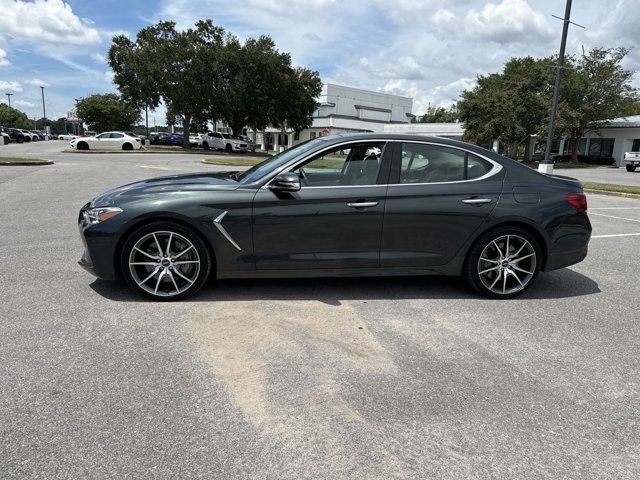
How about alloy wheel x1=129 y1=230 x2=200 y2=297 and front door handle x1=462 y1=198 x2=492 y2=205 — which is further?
front door handle x1=462 y1=198 x2=492 y2=205

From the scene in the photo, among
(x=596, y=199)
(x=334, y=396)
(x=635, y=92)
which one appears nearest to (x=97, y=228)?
(x=334, y=396)

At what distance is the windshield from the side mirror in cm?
23

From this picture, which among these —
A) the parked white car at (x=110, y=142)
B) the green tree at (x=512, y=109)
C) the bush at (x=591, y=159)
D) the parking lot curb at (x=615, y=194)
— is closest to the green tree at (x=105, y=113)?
the parked white car at (x=110, y=142)

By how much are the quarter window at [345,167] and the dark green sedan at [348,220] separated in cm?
1

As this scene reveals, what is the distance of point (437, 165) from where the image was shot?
16.0 ft

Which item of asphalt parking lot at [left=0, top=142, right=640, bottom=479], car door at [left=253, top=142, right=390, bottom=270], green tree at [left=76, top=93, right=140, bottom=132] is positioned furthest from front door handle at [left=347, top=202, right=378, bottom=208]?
green tree at [left=76, top=93, right=140, bottom=132]

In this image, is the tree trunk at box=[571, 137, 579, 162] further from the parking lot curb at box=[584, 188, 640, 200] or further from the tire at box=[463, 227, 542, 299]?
the tire at box=[463, 227, 542, 299]

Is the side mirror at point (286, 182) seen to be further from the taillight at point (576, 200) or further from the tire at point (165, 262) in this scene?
the taillight at point (576, 200)

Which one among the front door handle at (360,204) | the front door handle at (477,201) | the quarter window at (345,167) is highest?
the quarter window at (345,167)

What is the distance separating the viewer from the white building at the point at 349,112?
72875 mm

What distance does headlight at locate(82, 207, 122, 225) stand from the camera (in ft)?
14.5

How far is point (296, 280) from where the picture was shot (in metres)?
5.36

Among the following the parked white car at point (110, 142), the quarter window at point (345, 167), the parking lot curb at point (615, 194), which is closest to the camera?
the quarter window at point (345, 167)

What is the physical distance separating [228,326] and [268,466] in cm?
177
